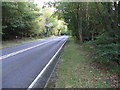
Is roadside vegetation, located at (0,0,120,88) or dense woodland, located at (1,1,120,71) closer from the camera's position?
roadside vegetation, located at (0,0,120,88)

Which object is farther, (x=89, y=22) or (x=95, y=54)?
(x=89, y=22)

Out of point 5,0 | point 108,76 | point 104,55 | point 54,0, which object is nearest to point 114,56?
point 104,55

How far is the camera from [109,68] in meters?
6.16

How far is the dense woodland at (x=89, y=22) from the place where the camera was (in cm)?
652

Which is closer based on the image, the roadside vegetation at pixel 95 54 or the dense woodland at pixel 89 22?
the roadside vegetation at pixel 95 54

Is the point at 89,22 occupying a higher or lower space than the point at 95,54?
higher

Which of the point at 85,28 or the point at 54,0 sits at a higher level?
the point at 54,0

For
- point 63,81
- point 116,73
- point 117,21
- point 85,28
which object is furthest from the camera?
point 85,28

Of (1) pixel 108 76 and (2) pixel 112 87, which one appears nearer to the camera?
(2) pixel 112 87

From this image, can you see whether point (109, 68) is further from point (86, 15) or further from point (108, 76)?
point (86, 15)

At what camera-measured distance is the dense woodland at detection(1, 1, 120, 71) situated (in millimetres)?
6516

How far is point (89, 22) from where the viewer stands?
19859 mm

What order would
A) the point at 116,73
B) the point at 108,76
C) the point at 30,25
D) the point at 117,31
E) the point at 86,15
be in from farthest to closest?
the point at 30,25 < the point at 86,15 < the point at 117,31 < the point at 116,73 < the point at 108,76

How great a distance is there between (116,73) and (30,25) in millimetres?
28749
